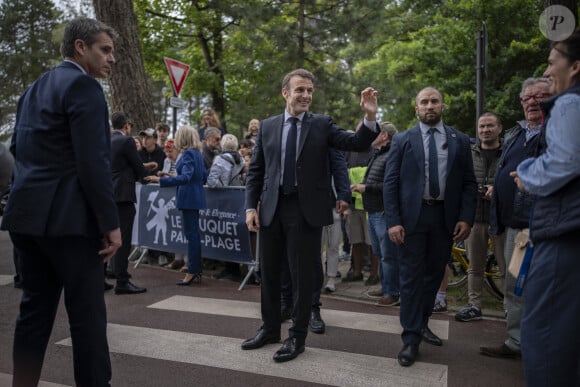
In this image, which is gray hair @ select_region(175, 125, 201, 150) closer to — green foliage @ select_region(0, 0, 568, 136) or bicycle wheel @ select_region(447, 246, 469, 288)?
bicycle wheel @ select_region(447, 246, 469, 288)

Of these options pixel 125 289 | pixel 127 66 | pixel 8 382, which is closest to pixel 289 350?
pixel 8 382

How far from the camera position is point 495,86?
18094 mm

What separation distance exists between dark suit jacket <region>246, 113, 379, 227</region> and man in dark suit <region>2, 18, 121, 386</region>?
1657 mm

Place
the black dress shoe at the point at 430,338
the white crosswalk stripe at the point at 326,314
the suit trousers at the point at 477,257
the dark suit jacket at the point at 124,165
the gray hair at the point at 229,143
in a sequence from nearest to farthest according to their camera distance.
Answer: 1. the black dress shoe at the point at 430,338
2. the white crosswalk stripe at the point at 326,314
3. the suit trousers at the point at 477,257
4. the dark suit jacket at the point at 124,165
5. the gray hair at the point at 229,143

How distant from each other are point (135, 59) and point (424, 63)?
12696 mm

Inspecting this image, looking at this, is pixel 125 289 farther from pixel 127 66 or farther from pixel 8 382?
pixel 127 66

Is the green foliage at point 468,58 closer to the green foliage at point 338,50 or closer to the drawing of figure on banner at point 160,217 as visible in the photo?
the green foliage at point 338,50

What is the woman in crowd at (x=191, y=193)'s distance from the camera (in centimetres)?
695

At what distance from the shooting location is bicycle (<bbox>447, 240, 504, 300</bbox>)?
6.13 m

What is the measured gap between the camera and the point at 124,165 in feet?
21.2

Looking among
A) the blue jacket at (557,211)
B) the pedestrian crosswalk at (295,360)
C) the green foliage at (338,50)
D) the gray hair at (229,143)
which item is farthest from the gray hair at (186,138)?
the green foliage at (338,50)

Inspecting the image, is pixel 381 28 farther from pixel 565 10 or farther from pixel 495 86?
pixel 565 10

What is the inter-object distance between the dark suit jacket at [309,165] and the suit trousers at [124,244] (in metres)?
2.72

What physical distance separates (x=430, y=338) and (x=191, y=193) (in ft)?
12.2
